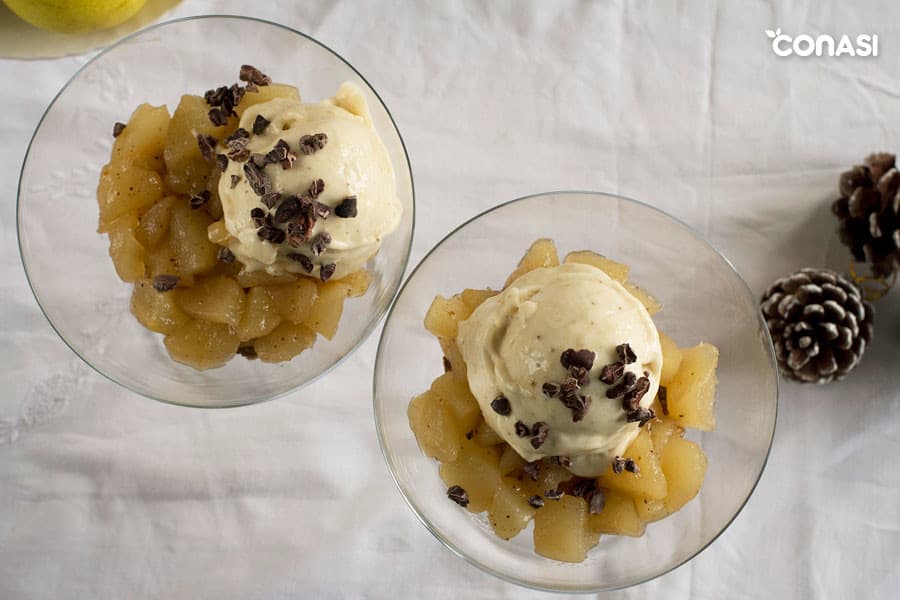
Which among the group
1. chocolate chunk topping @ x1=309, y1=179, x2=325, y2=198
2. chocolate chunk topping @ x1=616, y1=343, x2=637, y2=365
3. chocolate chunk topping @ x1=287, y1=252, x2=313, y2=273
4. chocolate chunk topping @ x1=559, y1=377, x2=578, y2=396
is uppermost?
chocolate chunk topping @ x1=309, y1=179, x2=325, y2=198

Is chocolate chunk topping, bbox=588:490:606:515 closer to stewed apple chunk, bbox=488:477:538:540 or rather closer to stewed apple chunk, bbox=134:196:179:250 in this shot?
stewed apple chunk, bbox=488:477:538:540

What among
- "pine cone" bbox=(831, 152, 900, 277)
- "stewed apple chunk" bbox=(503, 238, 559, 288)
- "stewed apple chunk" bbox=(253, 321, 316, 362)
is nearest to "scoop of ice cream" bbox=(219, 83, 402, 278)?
"stewed apple chunk" bbox=(253, 321, 316, 362)

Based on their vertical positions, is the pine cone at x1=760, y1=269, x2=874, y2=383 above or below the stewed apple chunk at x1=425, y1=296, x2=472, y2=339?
below

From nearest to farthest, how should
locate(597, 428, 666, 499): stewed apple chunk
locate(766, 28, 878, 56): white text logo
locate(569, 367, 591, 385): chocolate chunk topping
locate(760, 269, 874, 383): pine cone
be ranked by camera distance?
1. locate(569, 367, 591, 385): chocolate chunk topping
2. locate(597, 428, 666, 499): stewed apple chunk
3. locate(760, 269, 874, 383): pine cone
4. locate(766, 28, 878, 56): white text logo

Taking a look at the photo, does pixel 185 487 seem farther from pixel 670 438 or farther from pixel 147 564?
pixel 670 438

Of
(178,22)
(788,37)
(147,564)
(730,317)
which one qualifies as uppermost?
(178,22)

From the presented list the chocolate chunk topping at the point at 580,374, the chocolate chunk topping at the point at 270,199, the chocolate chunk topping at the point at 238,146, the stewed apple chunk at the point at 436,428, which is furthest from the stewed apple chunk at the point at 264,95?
the chocolate chunk topping at the point at 580,374

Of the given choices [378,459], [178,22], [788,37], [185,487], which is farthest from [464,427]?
[788,37]
